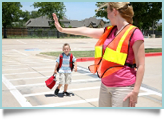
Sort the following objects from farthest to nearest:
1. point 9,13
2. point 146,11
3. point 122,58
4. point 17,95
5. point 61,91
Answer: point 9,13
point 146,11
point 61,91
point 17,95
point 122,58

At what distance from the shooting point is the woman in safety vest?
228 cm

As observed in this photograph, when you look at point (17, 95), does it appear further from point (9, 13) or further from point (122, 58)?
point (9, 13)

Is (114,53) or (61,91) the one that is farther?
(61,91)

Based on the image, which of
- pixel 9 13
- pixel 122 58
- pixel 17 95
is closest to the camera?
pixel 122 58

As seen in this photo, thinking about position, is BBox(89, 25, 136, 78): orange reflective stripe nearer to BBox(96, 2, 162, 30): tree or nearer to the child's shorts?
the child's shorts

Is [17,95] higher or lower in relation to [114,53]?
lower

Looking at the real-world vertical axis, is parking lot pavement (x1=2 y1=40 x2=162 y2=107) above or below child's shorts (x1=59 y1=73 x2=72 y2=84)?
below

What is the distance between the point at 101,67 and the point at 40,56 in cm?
1352

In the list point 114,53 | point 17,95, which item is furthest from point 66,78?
Answer: point 114,53

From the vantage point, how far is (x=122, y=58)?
2.34 meters

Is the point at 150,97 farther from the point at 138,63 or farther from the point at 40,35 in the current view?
the point at 40,35

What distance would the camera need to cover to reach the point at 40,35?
179ft

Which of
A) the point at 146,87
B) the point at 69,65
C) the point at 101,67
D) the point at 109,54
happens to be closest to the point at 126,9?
the point at 109,54

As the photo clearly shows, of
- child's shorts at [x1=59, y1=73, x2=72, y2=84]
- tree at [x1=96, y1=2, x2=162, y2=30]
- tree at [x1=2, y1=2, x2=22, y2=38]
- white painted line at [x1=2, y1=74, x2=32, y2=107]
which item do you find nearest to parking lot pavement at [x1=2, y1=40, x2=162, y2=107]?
white painted line at [x1=2, y1=74, x2=32, y2=107]
